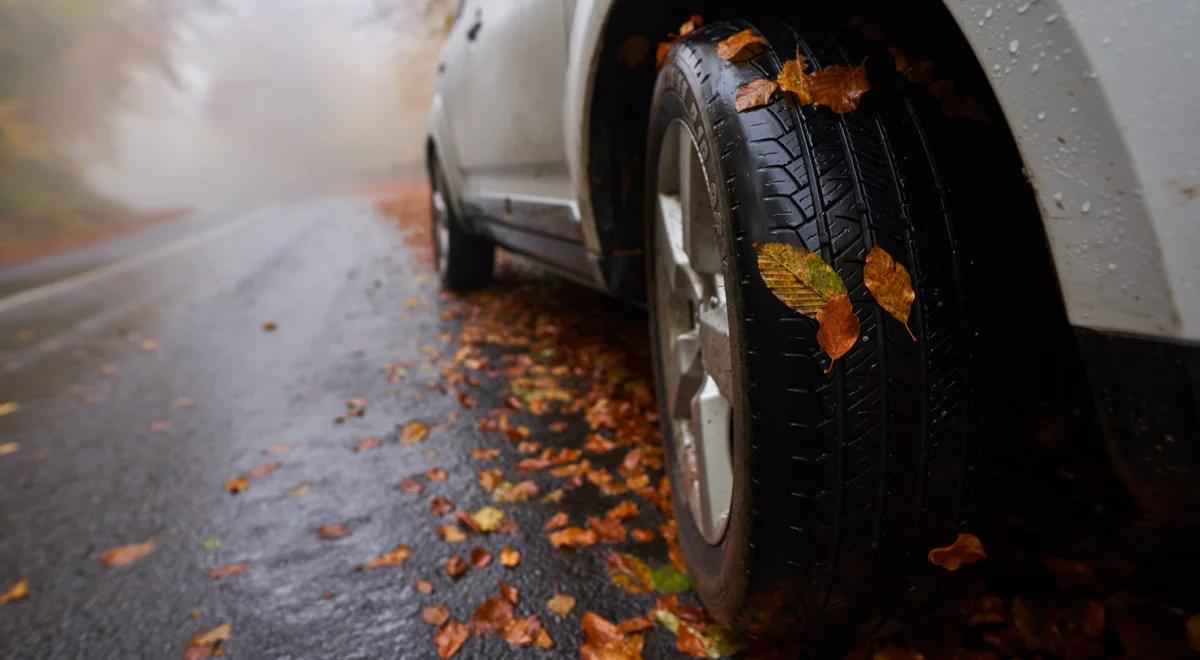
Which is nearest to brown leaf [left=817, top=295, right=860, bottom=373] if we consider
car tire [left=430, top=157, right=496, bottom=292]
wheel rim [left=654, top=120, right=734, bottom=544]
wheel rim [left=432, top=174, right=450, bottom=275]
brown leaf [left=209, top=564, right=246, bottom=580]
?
wheel rim [left=654, top=120, right=734, bottom=544]

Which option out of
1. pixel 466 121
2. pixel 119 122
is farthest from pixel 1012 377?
pixel 119 122

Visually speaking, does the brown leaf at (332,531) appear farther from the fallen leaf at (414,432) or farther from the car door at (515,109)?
the car door at (515,109)

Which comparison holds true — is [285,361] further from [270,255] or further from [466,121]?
[270,255]

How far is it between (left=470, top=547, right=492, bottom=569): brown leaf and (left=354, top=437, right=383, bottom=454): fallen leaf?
2.89ft

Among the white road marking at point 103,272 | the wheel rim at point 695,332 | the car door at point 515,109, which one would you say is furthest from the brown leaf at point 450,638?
the white road marking at point 103,272

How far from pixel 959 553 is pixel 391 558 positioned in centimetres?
133

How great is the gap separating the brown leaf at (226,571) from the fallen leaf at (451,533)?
52 centimetres

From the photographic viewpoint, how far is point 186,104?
54.4 m

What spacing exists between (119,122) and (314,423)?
1372 inches

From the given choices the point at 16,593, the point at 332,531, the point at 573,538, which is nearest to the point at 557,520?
the point at 573,538

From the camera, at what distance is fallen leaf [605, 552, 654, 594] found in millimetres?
1550

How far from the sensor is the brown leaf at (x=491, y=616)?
1467mm

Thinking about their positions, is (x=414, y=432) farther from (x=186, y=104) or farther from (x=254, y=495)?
(x=186, y=104)

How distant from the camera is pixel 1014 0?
66cm
